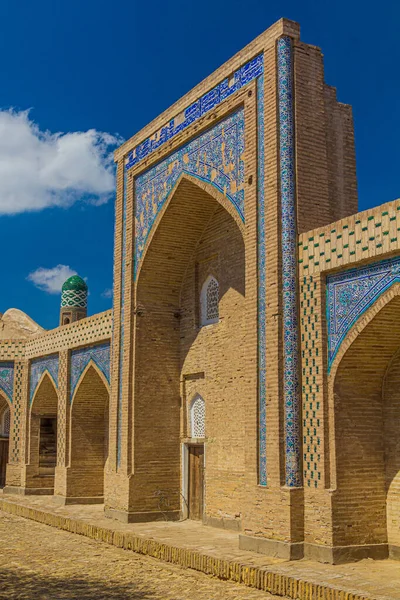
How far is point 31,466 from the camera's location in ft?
57.3

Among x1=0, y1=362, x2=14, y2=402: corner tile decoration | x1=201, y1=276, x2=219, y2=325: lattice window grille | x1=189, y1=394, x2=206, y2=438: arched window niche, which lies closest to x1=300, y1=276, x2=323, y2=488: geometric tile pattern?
x1=201, y1=276, x2=219, y2=325: lattice window grille

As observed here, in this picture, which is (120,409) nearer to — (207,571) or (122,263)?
(122,263)

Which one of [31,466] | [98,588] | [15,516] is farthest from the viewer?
[31,466]

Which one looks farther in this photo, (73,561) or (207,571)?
(73,561)

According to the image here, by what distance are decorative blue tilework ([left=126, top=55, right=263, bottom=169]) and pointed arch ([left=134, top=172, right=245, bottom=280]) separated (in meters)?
0.90

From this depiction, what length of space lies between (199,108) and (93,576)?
685 centimetres

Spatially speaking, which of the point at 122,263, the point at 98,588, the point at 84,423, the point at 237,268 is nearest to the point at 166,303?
the point at 122,263

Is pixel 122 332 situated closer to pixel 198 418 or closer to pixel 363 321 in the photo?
pixel 198 418

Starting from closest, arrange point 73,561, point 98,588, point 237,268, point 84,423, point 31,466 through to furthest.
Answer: point 98,588 → point 73,561 → point 237,268 → point 84,423 → point 31,466

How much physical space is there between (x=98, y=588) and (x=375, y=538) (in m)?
3.12

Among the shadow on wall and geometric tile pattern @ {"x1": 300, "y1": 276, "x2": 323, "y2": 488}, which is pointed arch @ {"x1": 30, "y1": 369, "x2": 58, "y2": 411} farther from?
geometric tile pattern @ {"x1": 300, "y1": 276, "x2": 323, "y2": 488}

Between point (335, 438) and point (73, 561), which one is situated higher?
point (335, 438)

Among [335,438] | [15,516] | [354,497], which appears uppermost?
[335,438]

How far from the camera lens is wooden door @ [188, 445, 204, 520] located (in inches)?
477
